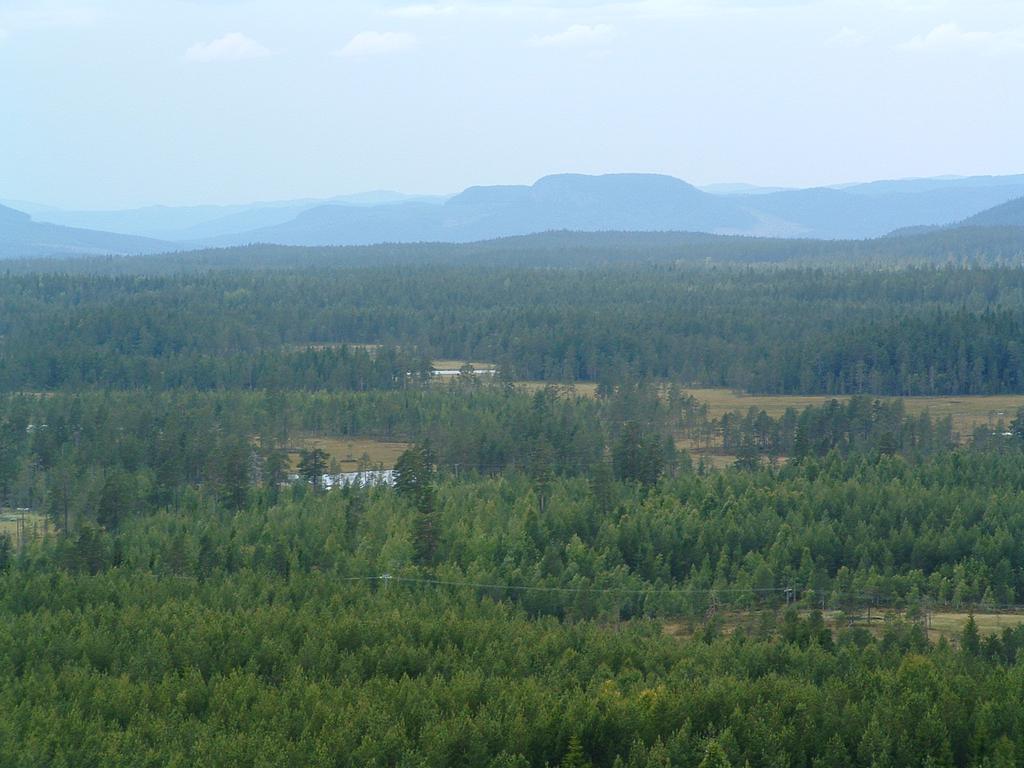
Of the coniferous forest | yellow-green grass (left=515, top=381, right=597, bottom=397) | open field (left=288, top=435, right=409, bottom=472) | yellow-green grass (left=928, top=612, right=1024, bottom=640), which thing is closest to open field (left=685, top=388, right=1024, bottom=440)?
the coniferous forest

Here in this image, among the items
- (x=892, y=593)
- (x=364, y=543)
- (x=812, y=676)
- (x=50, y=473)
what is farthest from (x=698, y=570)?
(x=50, y=473)

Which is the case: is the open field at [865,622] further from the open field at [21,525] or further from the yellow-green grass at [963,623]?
the open field at [21,525]

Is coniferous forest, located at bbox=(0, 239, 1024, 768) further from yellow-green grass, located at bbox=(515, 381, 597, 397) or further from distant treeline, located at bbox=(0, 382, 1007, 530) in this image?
yellow-green grass, located at bbox=(515, 381, 597, 397)

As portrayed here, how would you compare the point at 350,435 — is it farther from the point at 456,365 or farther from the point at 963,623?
the point at 963,623

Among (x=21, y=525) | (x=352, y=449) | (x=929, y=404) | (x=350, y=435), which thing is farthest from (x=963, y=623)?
(x=929, y=404)

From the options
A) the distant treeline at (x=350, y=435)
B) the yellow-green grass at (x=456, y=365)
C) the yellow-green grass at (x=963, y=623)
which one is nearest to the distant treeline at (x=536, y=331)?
the yellow-green grass at (x=456, y=365)

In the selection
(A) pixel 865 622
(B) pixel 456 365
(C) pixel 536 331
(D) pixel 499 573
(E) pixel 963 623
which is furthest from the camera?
(B) pixel 456 365
